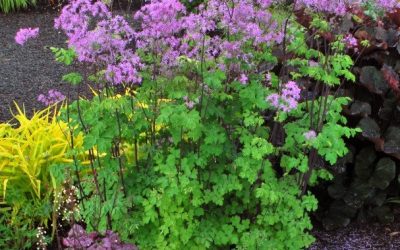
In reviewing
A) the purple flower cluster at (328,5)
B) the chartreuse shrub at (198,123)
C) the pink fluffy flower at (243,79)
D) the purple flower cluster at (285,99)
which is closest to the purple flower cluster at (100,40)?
the chartreuse shrub at (198,123)

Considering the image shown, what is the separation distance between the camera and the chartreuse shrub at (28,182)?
3.33 metres

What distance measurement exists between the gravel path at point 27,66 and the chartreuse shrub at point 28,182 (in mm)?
1247

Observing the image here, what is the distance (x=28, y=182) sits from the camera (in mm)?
3529

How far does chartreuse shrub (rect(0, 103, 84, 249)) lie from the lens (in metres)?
3.33

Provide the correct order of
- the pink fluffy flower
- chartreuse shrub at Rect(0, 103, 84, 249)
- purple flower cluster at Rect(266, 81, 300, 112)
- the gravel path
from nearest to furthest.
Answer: purple flower cluster at Rect(266, 81, 300, 112) → the pink fluffy flower → chartreuse shrub at Rect(0, 103, 84, 249) → the gravel path

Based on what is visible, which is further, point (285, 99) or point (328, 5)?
point (328, 5)

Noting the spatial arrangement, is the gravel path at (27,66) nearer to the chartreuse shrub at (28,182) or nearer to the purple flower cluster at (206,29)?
the chartreuse shrub at (28,182)

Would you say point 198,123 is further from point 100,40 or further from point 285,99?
point 100,40

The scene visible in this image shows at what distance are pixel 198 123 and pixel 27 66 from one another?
159 inches

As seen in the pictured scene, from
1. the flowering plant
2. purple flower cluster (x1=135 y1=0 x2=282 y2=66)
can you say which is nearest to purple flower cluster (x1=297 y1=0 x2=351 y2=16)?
the flowering plant

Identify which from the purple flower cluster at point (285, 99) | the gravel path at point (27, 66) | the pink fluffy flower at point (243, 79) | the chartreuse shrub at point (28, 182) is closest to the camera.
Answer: the purple flower cluster at point (285, 99)

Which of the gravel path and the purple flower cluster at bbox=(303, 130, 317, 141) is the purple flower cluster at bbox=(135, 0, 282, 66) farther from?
the gravel path

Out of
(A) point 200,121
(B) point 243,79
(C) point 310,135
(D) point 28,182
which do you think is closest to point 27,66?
(D) point 28,182

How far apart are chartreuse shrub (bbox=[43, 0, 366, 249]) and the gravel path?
2.34m
